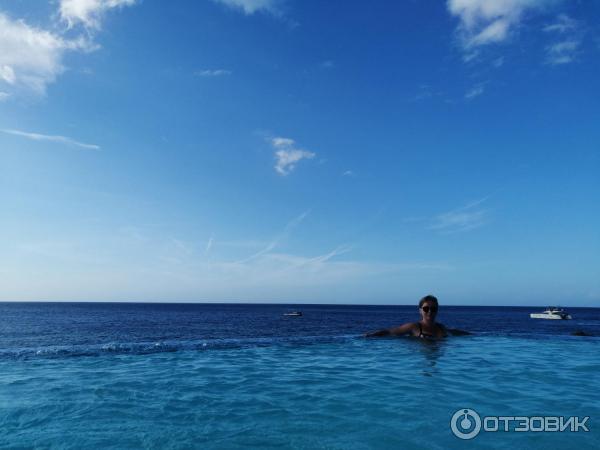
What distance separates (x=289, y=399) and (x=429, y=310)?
14.6 meters

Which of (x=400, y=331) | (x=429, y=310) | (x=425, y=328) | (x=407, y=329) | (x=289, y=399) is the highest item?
(x=429, y=310)

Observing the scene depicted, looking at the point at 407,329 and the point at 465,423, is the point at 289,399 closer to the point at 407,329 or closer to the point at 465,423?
the point at 465,423

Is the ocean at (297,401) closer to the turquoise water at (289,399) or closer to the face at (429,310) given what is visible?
the turquoise water at (289,399)

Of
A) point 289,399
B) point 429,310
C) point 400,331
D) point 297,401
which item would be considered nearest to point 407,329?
point 400,331

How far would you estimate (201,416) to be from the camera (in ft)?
30.6

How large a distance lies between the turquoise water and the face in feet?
12.9

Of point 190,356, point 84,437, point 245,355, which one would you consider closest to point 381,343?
point 245,355

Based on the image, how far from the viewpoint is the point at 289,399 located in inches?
430

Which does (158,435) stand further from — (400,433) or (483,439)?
(483,439)

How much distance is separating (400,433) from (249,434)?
3.18 meters

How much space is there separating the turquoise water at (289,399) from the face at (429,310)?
3924 mm

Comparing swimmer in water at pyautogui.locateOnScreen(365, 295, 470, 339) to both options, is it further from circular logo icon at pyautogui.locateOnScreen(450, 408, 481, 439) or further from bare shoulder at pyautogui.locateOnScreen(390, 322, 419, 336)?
circular logo icon at pyautogui.locateOnScreen(450, 408, 481, 439)

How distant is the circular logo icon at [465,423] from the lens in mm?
8102

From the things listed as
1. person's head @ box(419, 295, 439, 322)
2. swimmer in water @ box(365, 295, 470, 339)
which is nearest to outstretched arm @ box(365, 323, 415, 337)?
swimmer in water @ box(365, 295, 470, 339)
